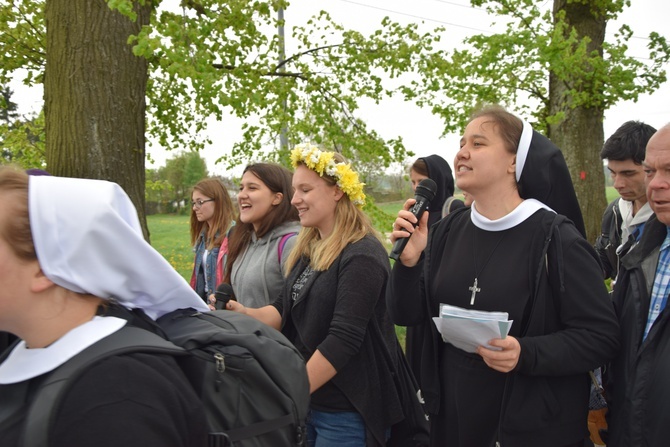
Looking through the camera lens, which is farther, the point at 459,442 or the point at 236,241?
the point at 236,241

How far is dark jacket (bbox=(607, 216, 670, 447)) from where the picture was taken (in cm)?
204

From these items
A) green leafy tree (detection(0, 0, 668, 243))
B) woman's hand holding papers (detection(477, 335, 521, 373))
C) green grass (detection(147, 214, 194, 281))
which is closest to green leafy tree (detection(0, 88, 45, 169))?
green leafy tree (detection(0, 0, 668, 243))

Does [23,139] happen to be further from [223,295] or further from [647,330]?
[647,330]

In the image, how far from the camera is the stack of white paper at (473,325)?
82.2 inches

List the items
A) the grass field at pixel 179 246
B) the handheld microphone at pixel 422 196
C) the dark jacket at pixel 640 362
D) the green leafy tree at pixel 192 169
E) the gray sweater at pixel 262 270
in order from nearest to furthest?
the dark jacket at pixel 640 362 → the handheld microphone at pixel 422 196 → the gray sweater at pixel 262 270 → the grass field at pixel 179 246 → the green leafy tree at pixel 192 169

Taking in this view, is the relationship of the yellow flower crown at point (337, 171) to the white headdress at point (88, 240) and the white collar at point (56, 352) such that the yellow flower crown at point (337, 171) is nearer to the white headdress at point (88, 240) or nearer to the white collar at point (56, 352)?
the white headdress at point (88, 240)

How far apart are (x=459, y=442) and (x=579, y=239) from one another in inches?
41.1

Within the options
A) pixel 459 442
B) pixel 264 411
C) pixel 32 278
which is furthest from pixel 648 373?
pixel 32 278

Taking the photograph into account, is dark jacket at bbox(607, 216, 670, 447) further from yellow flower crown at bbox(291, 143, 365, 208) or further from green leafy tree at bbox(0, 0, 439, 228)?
green leafy tree at bbox(0, 0, 439, 228)

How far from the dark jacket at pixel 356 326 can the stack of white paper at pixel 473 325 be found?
0.49m

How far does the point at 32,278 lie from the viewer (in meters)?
1.29

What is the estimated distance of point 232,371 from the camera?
4.44 ft

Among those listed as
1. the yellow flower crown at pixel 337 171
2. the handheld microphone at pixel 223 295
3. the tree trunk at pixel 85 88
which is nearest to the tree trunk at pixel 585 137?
the tree trunk at pixel 85 88

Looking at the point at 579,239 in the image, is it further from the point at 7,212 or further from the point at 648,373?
the point at 7,212
